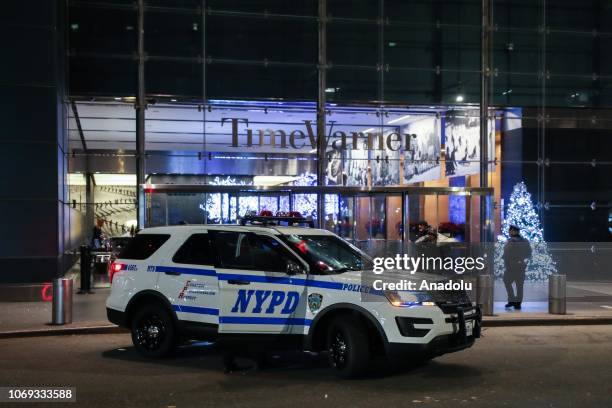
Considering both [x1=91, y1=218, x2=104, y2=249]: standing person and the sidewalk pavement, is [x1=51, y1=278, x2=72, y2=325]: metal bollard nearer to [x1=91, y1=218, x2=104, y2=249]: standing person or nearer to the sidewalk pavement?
the sidewalk pavement

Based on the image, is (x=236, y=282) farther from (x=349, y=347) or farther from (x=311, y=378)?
(x=349, y=347)

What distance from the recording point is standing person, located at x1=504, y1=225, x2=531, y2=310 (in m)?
15.0

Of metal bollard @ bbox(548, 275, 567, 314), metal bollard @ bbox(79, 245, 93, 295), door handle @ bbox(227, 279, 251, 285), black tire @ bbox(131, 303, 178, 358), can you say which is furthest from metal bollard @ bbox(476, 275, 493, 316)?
metal bollard @ bbox(79, 245, 93, 295)

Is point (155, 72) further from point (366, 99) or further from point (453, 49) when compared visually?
point (453, 49)

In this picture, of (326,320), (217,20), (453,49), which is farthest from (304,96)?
(326,320)

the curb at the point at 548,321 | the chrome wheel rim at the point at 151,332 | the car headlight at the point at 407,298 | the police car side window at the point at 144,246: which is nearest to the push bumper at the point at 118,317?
the chrome wheel rim at the point at 151,332

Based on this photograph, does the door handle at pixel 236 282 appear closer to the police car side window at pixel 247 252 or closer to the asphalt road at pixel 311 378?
the police car side window at pixel 247 252

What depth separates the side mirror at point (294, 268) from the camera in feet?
29.1

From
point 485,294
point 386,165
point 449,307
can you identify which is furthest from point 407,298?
point 386,165

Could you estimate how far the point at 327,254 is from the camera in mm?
9609

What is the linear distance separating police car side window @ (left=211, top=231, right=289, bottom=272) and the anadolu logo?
302 millimetres

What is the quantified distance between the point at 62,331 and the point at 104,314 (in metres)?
1.85

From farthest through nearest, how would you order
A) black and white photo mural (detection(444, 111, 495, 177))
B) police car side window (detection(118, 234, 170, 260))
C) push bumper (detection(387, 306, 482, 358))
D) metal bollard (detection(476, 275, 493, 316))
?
black and white photo mural (detection(444, 111, 495, 177)), metal bollard (detection(476, 275, 493, 316)), police car side window (detection(118, 234, 170, 260)), push bumper (detection(387, 306, 482, 358))

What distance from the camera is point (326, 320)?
879cm
